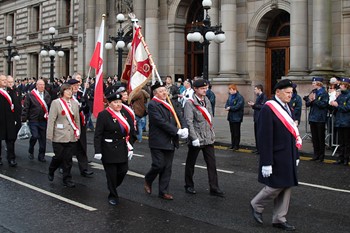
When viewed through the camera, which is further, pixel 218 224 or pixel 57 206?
pixel 57 206

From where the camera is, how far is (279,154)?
643 centimetres

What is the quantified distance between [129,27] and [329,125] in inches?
879

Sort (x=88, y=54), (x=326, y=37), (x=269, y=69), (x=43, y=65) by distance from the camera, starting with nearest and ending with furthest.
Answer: (x=326, y=37)
(x=269, y=69)
(x=88, y=54)
(x=43, y=65)

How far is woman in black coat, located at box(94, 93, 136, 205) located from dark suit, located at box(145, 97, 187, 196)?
0.44 metres

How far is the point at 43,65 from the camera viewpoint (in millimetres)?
44688

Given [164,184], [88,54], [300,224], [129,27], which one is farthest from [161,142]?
[88,54]

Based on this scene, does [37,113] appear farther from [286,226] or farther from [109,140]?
[286,226]

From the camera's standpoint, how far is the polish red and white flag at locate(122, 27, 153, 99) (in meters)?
9.84

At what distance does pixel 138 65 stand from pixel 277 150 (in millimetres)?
4208

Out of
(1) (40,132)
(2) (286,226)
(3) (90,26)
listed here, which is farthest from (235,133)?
(3) (90,26)

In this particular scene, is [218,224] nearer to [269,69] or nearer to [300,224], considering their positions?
[300,224]

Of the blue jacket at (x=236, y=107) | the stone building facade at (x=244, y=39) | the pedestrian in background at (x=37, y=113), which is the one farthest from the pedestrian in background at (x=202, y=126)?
the stone building facade at (x=244, y=39)

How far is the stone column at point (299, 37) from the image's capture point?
23.0 metres

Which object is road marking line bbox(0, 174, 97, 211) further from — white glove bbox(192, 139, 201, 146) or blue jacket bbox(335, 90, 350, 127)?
blue jacket bbox(335, 90, 350, 127)
